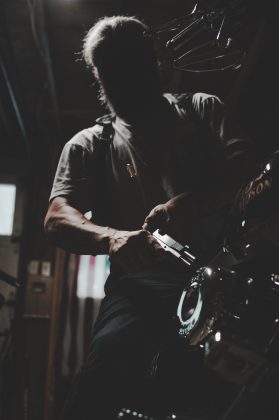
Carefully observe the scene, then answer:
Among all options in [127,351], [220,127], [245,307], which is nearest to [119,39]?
[220,127]

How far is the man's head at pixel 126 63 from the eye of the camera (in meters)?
2.09

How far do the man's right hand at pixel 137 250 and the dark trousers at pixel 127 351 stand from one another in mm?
263

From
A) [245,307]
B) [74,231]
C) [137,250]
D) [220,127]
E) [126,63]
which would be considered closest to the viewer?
[245,307]

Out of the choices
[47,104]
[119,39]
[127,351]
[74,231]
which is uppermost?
[47,104]

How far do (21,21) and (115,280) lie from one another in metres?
4.27

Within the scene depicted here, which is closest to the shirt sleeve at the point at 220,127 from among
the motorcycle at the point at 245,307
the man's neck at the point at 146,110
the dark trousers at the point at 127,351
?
the man's neck at the point at 146,110

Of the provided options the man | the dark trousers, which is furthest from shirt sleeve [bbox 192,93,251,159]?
the dark trousers

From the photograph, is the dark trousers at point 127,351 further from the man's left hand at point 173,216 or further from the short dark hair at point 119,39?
the short dark hair at point 119,39

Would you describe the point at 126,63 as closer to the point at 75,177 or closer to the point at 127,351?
the point at 75,177

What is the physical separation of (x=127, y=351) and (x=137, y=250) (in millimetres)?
390

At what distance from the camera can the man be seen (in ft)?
4.69

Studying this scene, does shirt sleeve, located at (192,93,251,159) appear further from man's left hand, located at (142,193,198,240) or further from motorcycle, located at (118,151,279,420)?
motorcycle, located at (118,151,279,420)

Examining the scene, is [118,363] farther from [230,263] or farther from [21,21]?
[21,21]

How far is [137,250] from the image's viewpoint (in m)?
1.35
